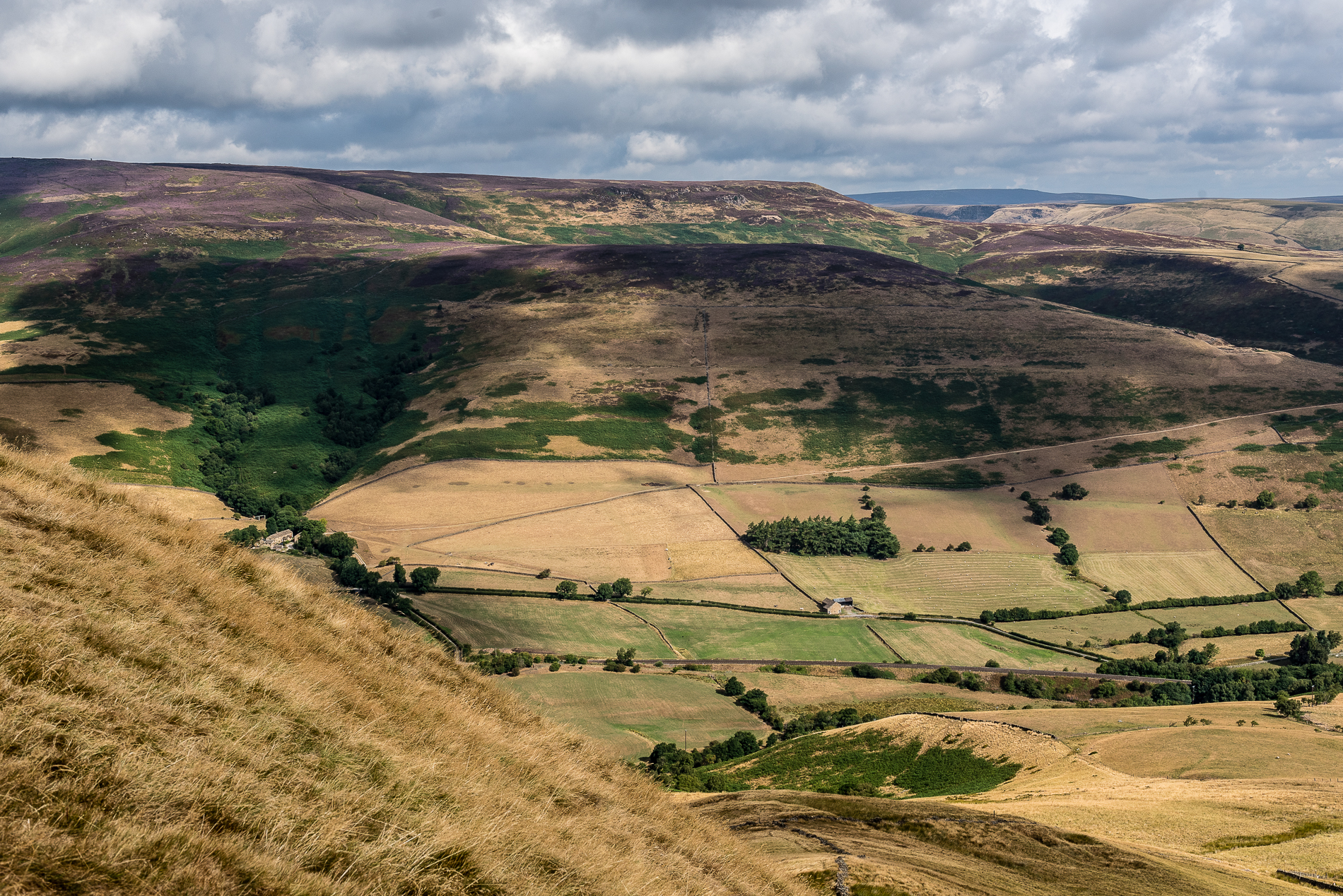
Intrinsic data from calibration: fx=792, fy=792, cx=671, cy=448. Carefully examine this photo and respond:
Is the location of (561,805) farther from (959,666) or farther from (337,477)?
(337,477)

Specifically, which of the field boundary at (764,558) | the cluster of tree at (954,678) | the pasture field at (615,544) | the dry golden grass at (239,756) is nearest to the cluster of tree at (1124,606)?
the cluster of tree at (954,678)

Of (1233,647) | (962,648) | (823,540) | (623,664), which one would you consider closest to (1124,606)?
(1233,647)

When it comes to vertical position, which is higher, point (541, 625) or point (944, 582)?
point (541, 625)

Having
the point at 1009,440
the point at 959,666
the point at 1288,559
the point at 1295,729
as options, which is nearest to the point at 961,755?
the point at 1295,729

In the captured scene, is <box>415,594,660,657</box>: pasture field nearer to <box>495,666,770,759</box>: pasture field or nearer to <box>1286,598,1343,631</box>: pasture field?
<box>495,666,770,759</box>: pasture field

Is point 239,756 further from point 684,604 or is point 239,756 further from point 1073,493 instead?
point 1073,493

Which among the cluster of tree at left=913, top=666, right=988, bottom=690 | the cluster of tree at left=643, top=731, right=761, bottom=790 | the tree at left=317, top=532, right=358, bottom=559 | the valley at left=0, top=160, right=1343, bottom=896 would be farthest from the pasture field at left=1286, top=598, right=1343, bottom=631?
the tree at left=317, top=532, right=358, bottom=559
